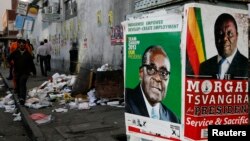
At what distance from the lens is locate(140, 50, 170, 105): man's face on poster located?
346 cm

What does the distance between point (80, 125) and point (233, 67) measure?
546 centimetres

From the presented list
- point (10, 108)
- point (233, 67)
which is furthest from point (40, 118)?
point (233, 67)

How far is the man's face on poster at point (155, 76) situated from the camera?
3.46m

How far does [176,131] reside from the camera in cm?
343

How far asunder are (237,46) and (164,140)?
1010mm

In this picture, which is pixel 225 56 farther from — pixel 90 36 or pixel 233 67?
pixel 90 36

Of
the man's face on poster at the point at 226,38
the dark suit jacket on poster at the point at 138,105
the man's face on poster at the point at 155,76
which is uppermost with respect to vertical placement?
the man's face on poster at the point at 226,38

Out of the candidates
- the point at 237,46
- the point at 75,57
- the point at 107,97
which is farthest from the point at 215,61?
the point at 75,57

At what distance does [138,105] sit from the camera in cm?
385

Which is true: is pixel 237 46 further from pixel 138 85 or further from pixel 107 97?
pixel 107 97

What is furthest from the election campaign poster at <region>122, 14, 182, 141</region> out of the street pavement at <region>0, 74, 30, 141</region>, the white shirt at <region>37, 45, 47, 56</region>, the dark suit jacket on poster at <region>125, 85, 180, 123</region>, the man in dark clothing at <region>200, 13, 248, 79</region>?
the white shirt at <region>37, 45, 47, 56</region>

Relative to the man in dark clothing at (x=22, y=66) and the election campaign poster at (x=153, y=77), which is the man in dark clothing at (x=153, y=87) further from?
the man in dark clothing at (x=22, y=66)

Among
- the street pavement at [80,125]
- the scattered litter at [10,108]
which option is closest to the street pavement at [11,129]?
the street pavement at [80,125]

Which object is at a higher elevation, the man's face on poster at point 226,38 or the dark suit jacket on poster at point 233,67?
the man's face on poster at point 226,38
